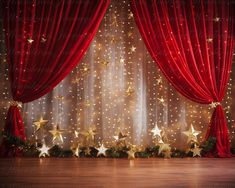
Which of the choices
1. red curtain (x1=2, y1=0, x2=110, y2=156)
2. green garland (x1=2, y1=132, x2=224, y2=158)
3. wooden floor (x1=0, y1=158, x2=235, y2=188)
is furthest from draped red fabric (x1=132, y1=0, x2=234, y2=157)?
wooden floor (x1=0, y1=158, x2=235, y2=188)

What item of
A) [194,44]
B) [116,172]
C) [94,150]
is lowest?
[116,172]

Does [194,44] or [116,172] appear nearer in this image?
[116,172]

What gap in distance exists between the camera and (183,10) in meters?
4.88

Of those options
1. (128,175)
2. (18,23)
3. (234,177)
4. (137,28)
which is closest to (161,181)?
(128,175)

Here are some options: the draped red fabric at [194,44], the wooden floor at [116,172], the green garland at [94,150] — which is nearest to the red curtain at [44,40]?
the green garland at [94,150]

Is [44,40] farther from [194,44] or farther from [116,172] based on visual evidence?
[116,172]

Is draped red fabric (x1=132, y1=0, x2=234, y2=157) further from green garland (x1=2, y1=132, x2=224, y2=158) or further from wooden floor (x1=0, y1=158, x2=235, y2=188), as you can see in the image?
wooden floor (x1=0, y1=158, x2=235, y2=188)

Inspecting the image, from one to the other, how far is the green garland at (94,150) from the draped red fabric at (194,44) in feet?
0.48

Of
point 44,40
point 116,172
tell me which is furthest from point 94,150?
point 44,40

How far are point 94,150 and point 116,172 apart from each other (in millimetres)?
1281

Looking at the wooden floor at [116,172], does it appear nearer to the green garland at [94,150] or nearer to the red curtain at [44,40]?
the green garland at [94,150]

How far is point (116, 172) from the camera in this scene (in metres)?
3.61

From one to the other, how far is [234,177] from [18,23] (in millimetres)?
3143

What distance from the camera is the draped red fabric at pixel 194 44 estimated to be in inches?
187
